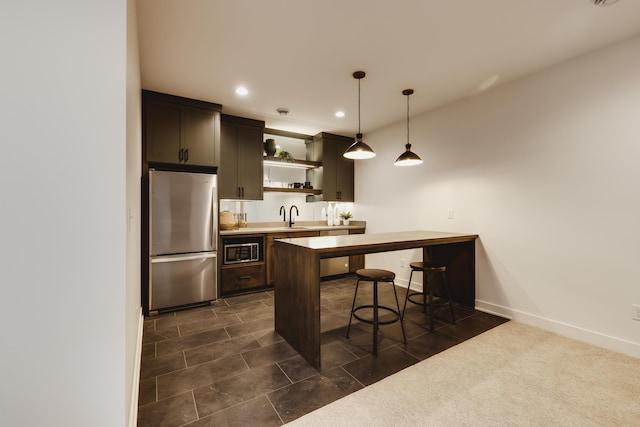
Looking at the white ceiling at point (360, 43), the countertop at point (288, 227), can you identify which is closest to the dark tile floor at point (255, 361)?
the countertop at point (288, 227)

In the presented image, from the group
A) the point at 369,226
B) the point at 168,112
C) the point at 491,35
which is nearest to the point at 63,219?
the point at 168,112

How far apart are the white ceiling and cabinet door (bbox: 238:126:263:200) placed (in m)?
0.76

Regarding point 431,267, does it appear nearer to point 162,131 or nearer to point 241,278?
point 241,278

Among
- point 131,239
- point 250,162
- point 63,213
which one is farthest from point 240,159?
point 63,213

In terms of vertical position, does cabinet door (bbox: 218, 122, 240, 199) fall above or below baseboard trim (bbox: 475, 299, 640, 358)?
above

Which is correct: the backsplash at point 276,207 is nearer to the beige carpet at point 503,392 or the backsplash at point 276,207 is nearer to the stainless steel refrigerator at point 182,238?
the stainless steel refrigerator at point 182,238

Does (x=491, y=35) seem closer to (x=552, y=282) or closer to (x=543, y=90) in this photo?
(x=543, y=90)

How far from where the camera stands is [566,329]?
2.64m

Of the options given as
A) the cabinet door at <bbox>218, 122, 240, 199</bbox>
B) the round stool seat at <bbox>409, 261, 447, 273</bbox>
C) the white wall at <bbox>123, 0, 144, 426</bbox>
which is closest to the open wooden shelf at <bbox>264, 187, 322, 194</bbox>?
the cabinet door at <bbox>218, 122, 240, 199</bbox>

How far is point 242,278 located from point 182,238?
1.01 m

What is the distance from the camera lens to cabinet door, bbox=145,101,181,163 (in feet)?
10.8

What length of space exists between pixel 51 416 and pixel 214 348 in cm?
143

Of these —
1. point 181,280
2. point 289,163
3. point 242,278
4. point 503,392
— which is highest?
point 289,163

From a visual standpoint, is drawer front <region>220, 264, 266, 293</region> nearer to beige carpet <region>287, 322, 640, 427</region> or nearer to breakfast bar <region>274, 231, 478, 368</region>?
breakfast bar <region>274, 231, 478, 368</region>
